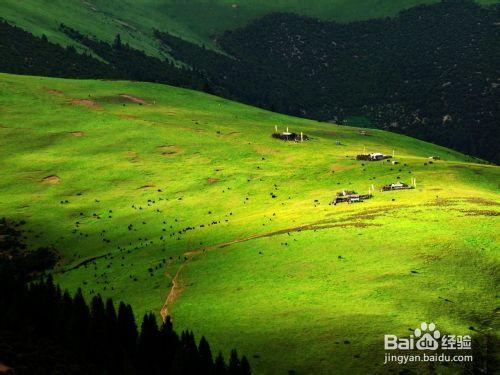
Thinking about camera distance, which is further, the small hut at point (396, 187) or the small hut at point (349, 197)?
the small hut at point (396, 187)

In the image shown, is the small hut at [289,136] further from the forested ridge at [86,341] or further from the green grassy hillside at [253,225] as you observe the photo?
the forested ridge at [86,341]

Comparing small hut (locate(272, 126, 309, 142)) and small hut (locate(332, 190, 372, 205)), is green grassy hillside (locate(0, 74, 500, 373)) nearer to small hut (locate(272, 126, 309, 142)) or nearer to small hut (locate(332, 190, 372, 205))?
small hut (locate(332, 190, 372, 205))

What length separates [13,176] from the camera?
112125 mm

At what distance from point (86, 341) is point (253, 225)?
30.7m

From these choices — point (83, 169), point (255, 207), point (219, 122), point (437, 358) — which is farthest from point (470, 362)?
point (219, 122)

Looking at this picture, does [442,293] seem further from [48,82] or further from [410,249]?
[48,82]

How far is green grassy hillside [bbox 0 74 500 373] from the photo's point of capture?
53062mm

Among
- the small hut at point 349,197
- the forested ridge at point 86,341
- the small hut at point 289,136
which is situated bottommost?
the forested ridge at point 86,341

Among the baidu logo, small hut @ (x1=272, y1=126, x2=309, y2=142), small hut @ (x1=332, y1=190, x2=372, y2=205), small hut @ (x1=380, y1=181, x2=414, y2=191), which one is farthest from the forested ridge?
small hut @ (x1=272, y1=126, x2=309, y2=142)

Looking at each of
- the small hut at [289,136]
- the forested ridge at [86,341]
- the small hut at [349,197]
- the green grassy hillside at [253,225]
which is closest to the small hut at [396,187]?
the green grassy hillside at [253,225]

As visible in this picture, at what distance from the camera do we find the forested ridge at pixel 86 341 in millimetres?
47156

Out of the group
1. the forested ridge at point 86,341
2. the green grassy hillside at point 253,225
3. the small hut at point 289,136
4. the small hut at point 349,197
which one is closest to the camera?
the forested ridge at point 86,341

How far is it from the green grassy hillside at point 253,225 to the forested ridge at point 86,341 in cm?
448

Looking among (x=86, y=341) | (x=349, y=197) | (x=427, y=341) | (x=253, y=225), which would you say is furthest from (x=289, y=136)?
(x=427, y=341)
